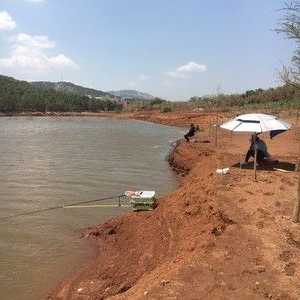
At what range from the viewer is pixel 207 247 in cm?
888

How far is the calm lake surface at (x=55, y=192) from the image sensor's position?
1137 cm

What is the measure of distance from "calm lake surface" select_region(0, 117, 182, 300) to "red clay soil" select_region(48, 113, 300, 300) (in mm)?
898

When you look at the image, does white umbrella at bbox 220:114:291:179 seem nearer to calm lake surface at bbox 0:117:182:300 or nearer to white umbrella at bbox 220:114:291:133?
white umbrella at bbox 220:114:291:133

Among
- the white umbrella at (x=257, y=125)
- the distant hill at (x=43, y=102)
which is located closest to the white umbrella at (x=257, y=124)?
the white umbrella at (x=257, y=125)

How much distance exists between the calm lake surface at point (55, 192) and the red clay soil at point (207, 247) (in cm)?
90

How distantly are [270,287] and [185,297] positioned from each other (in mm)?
1327

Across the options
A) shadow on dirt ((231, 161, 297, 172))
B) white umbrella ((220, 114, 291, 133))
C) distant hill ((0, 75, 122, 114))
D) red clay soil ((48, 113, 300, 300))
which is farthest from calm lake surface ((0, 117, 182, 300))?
distant hill ((0, 75, 122, 114))

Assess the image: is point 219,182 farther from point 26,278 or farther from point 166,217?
point 26,278

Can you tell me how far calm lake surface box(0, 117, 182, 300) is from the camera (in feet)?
37.3

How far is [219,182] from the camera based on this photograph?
13797 millimetres

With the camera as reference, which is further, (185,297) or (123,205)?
(123,205)

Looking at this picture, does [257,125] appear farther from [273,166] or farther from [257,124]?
[273,166]

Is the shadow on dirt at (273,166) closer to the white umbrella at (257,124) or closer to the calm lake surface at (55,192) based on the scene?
the white umbrella at (257,124)

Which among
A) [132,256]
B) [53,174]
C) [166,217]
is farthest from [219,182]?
[53,174]
